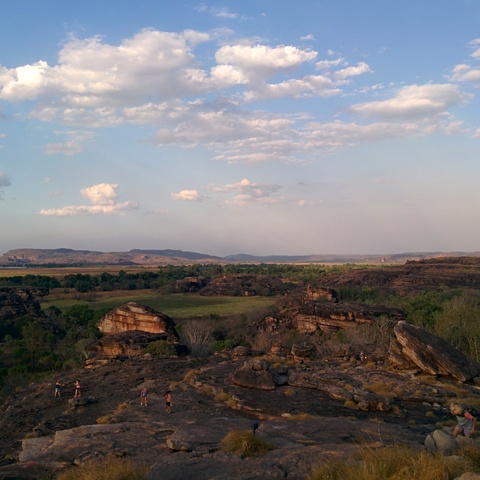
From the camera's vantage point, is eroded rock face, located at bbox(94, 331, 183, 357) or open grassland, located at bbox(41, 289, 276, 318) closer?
eroded rock face, located at bbox(94, 331, 183, 357)

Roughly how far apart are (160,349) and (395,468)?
98.3 feet

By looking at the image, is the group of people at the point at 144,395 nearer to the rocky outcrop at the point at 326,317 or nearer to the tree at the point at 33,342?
the tree at the point at 33,342

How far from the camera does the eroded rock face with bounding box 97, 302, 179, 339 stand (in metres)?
47.6

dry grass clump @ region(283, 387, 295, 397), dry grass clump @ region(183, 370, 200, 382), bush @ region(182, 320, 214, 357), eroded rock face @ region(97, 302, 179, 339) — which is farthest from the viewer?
eroded rock face @ region(97, 302, 179, 339)

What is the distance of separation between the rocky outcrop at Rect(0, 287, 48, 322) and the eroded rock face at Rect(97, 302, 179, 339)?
24028 mm

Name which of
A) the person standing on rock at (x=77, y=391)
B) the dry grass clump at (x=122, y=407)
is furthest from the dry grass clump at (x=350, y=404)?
the person standing on rock at (x=77, y=391)

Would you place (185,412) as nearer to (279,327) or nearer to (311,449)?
(311,449)

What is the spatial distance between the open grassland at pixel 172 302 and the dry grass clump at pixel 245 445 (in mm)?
64110

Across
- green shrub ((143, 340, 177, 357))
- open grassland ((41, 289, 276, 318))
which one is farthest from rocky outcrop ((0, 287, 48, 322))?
green shrub ((143, 340, 177, 357))

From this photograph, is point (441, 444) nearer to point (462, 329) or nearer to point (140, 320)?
point (462, 329)

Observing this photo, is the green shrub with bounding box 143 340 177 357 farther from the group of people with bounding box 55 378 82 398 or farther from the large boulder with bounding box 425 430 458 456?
the large boulder with bounding box 425 430 458 456

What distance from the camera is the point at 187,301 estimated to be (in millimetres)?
102688

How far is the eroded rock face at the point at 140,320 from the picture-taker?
4759cm

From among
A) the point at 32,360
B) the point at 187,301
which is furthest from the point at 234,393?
the point at 187,301
